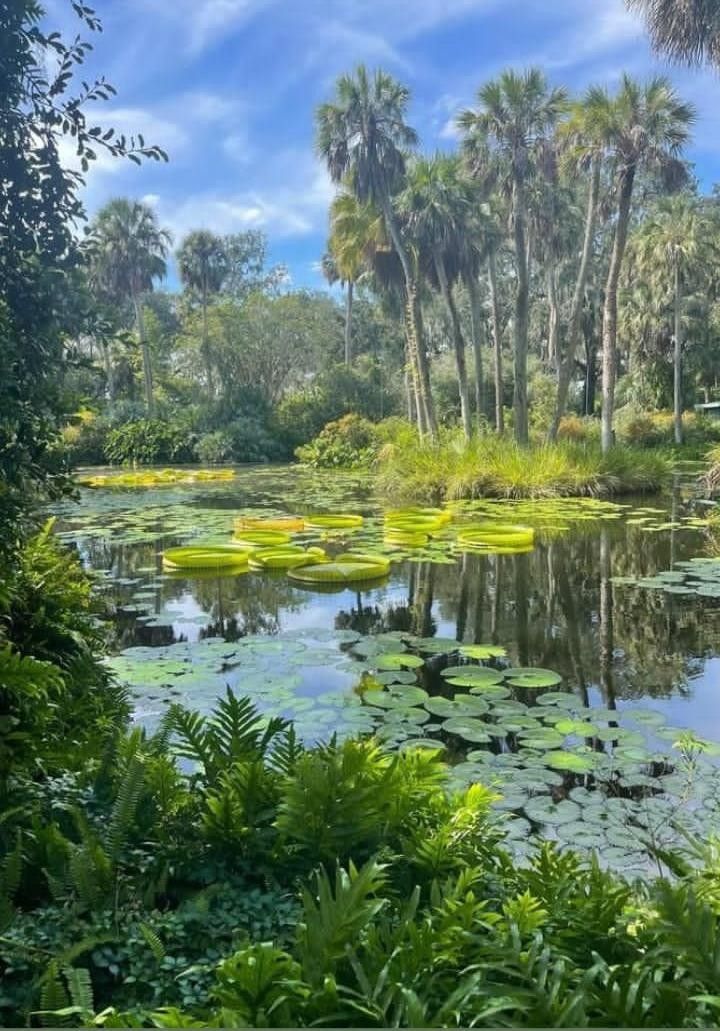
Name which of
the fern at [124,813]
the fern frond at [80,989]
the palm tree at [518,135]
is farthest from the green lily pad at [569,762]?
the palm tree at [518,135]

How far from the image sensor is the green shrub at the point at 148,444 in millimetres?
28266

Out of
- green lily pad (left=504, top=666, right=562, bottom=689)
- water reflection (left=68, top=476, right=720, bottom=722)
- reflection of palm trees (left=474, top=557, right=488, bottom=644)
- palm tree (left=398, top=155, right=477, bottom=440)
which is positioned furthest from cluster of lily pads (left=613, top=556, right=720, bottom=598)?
palm tree (left=398, top=155, right=477, bottom=440)

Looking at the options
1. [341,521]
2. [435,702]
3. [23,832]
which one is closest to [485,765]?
[435,702]

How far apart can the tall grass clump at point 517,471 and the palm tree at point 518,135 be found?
2.48 m

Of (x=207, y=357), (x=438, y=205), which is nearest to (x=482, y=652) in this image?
(x=438, y=205)

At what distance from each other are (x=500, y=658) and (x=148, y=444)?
25133 millimetres

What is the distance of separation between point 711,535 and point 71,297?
9907mm

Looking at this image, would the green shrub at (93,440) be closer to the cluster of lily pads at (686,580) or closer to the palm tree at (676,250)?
the palm tree at (676,250)

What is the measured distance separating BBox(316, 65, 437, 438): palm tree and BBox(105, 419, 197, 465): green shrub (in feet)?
39.2

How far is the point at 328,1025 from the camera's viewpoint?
1314 mm

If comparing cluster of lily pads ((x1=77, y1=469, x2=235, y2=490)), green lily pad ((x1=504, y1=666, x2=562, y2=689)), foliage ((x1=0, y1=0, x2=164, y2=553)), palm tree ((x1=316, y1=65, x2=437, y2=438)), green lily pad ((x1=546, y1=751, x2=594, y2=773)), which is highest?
palm tree ((x1=316, y1=65, x2=437, y2=438))

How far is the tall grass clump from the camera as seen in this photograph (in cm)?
1484

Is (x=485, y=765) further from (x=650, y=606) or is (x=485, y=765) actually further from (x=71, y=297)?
(x=650, y=606)

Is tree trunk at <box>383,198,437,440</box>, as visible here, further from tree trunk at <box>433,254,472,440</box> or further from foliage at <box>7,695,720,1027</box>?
foliage at <box>7,695,720,1027</box>
